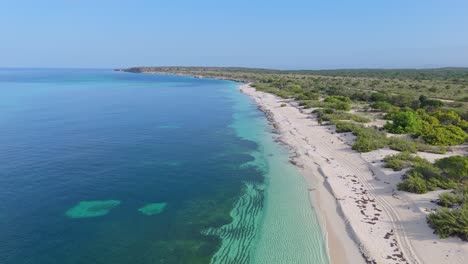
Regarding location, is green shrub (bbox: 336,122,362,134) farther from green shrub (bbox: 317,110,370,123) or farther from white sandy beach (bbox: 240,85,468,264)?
white sandy beach (bbox: 240,85,468,264)

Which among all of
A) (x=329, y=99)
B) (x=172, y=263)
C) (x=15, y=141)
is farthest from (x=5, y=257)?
(x=329, y=99)

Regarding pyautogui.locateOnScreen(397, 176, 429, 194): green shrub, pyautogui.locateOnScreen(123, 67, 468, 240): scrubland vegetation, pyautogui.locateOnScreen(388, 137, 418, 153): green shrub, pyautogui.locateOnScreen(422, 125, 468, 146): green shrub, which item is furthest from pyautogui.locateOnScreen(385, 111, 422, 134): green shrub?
pyautogui.locateOnScreen(397, 176, 429, 194): green shrub

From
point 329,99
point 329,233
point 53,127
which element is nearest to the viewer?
point 329,233

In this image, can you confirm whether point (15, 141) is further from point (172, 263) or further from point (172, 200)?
point (172, 263)

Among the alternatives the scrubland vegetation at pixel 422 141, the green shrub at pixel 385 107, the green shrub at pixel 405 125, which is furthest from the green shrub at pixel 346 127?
the green shrub at pixel 385 107

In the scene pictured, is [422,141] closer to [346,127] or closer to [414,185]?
[346,127]

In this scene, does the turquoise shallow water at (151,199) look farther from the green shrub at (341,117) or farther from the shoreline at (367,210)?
the green shrub at (341,117)
